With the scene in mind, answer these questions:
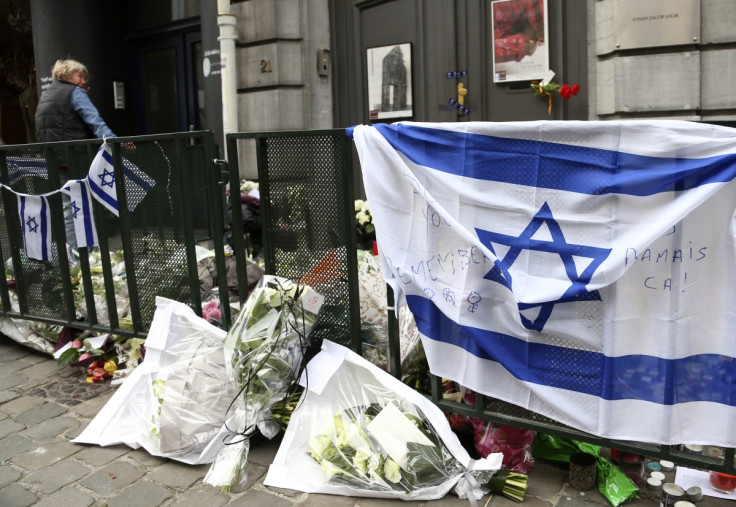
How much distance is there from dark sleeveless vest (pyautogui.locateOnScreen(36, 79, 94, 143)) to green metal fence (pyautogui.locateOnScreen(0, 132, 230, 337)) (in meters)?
1.16

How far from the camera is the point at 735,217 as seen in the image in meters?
2.52

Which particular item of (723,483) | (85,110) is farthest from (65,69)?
(723,483)

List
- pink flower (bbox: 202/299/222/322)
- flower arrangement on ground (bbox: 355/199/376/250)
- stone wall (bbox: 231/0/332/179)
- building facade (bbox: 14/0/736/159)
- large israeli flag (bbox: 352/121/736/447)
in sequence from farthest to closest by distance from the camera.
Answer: stone wall (bbox: 231/0/332/179) < building facade (bbox: 14/0/736/159) < flower arrangement on ground (bbox: 355/199/376/250) < pink flower (bbox: 202/299/222/322) < large israeli flag (bbox: 352/121/736/447)

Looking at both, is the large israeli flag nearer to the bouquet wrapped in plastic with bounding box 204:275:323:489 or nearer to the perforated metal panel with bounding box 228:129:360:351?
the perforated metal panel with bounding box 228:129:360:351

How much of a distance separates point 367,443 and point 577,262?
50.9 inches

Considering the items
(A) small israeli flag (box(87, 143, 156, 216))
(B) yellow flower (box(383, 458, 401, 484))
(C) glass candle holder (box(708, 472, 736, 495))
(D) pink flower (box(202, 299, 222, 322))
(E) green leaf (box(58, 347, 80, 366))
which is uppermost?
(A) small israeli flag (box(87, 143, 156, 216))

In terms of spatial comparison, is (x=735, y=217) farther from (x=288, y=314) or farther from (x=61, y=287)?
(x=61, y=287)

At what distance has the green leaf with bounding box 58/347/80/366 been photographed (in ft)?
16.2

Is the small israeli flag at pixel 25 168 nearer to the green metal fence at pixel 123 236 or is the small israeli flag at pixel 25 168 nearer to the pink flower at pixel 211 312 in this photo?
the green metal fence at pixel 123 236

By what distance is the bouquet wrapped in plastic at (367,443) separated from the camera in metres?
3.13

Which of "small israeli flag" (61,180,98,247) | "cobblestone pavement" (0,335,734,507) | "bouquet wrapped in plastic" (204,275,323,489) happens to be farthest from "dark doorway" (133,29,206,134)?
"bouquet wrapped in plastic" (204,275,323,489)

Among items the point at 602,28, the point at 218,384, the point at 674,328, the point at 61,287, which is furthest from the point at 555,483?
the point at 602,28

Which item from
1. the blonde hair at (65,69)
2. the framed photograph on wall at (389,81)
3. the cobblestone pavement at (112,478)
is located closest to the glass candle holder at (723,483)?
the cobblestone pavement at (112,478)

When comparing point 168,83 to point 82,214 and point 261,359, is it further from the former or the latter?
point 261,359
